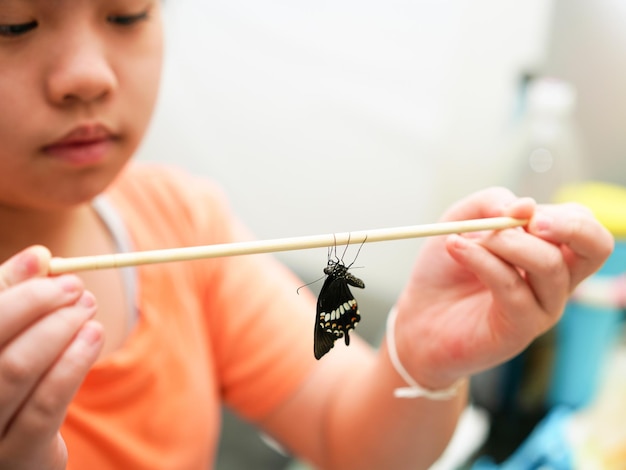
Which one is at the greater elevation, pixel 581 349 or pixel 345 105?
pixel 345 105

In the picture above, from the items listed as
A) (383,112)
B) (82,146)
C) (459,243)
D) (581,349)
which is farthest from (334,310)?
(383,112)

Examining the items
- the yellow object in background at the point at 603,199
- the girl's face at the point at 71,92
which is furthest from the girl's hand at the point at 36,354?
the yellow object in background at the point at 603,199

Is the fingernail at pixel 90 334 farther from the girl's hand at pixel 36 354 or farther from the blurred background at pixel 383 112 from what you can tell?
the blurred background at pixel 383 112

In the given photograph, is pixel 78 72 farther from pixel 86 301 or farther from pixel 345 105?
pixel 345 105

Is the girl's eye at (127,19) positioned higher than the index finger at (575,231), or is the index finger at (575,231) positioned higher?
the girl's eye at (127,19)

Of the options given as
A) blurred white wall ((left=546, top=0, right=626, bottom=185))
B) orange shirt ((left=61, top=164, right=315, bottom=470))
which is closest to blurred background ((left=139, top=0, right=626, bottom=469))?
blurred white wall ((left=546, top=0, right=626, bottom=185))

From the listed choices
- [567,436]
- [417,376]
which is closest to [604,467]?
[567,436]
